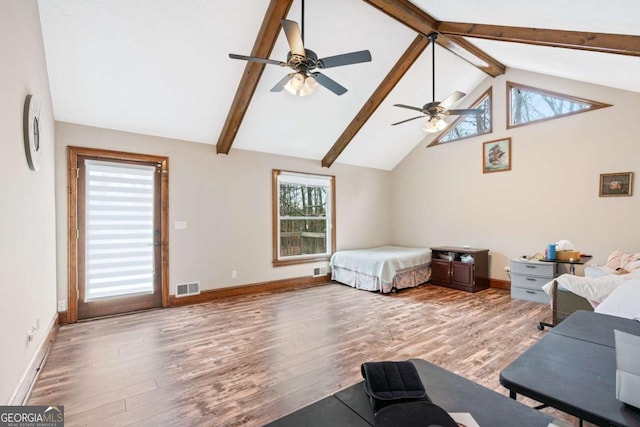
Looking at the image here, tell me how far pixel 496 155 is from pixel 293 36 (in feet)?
14.6

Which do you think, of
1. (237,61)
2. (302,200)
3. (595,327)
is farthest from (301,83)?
(302,200)

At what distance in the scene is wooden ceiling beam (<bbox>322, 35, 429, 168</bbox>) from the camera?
172 inches

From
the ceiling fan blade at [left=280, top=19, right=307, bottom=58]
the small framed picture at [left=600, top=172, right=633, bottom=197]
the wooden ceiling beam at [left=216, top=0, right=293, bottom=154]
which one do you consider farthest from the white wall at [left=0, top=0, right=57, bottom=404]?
the small framed picture at [left=600, top=172, right=633, bottom=197]

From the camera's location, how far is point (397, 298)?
491cm

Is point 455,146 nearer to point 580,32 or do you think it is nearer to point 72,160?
point 580,32

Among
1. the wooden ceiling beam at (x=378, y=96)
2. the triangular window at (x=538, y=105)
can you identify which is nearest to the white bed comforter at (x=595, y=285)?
the triangular window at (x=538, y=105)

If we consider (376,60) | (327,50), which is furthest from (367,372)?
(376,60)

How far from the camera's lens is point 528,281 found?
455 cm

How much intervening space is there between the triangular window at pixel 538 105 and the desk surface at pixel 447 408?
5.28m

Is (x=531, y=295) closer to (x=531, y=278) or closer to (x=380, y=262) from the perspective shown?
(x=531, y=278)

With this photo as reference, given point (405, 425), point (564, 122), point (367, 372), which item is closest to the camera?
point (405, 425)

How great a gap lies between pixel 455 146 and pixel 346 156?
86.2 inches

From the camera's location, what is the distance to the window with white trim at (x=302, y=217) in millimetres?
5637

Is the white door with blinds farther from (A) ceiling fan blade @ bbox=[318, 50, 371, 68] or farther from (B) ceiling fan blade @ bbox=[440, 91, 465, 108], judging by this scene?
(B) ceiling fan blade @ bbox=[440, 91, 465, 108]
